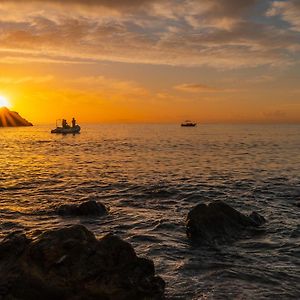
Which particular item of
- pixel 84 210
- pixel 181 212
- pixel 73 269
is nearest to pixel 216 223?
pixel 181 212

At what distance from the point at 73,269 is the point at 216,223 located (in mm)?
8737

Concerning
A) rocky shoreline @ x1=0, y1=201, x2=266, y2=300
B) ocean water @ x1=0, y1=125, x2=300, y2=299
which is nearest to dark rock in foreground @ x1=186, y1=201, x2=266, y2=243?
ocean water @ x1=0, y1=125, x2=300, y2=299

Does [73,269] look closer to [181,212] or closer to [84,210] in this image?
[84,210]

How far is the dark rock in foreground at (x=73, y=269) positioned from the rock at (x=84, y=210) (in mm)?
10120

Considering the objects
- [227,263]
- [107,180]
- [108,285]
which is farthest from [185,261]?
[107,180]

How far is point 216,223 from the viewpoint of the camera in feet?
56.6

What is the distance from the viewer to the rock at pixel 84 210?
2116cm

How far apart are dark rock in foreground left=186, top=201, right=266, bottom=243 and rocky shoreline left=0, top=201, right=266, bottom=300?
593 cm

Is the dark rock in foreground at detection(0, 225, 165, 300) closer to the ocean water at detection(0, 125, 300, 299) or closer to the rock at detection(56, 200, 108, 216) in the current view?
the ocean water at detection(0, 125, 300, 299)

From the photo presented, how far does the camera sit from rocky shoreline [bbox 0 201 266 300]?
9.89 meters

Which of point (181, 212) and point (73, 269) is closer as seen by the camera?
point (73, 269)

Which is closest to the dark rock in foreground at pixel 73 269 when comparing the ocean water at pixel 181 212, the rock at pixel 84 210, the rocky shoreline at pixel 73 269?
the rocky shoreline at pixel 73 269

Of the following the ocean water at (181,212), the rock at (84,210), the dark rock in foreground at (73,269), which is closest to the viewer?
the dark rock in foreground at (73,269)

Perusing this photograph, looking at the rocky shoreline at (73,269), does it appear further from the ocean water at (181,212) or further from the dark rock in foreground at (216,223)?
the dark rock in foreground at (216,223)
